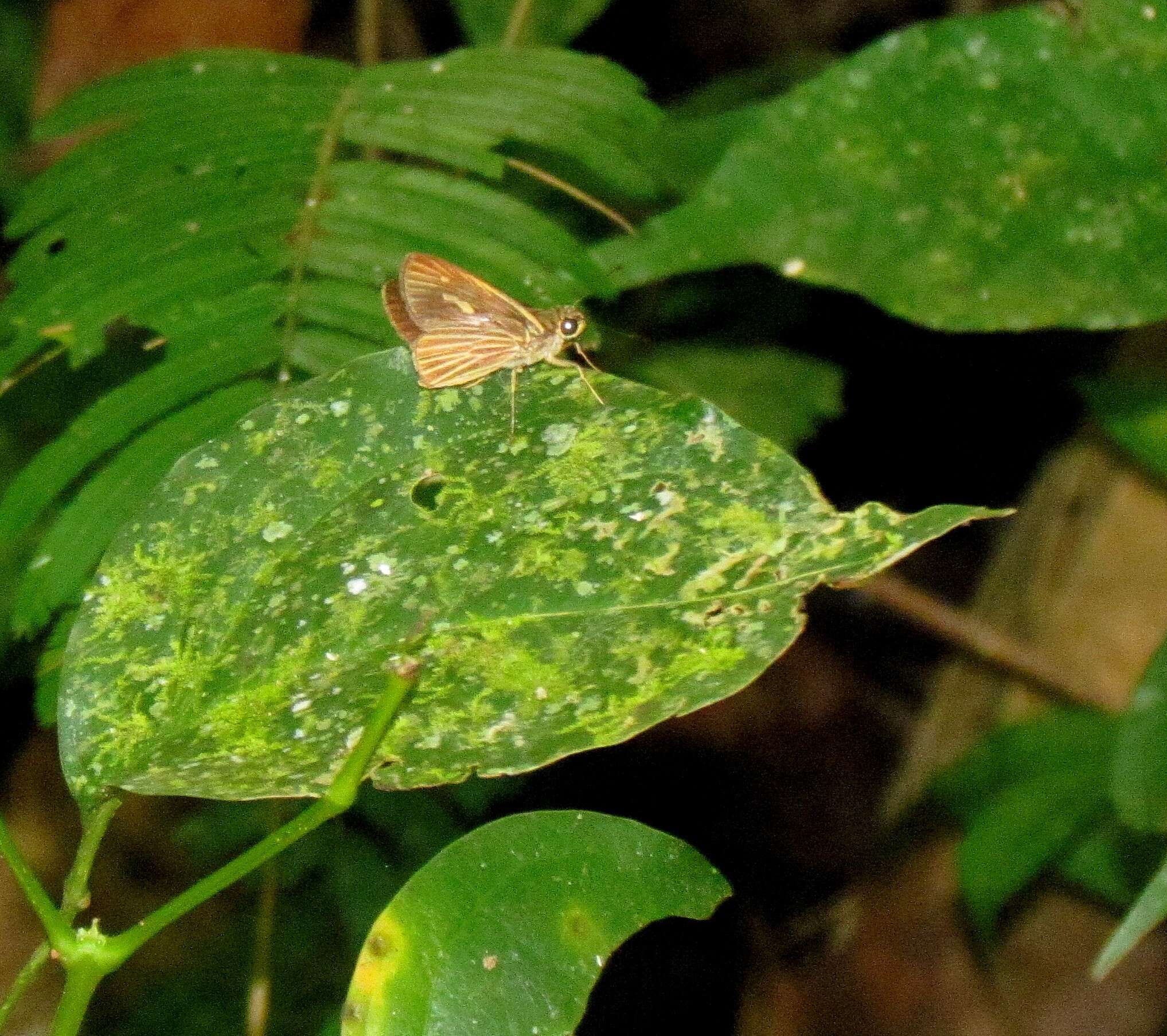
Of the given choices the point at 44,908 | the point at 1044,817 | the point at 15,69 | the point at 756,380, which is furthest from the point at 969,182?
the point at 15,69

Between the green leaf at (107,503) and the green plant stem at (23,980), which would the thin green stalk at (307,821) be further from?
the green leaf at (107,503)

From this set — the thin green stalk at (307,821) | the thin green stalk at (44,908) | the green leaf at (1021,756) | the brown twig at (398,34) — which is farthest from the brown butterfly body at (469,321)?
the brown twig at (398,34)

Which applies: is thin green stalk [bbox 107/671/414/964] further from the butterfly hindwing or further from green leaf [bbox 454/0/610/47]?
green leaf [bbox 454/0/610/47]

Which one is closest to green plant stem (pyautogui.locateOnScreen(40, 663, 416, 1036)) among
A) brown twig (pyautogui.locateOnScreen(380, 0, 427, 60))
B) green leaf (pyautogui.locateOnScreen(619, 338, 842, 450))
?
green leaf (pyautogui.locateOnScreen(619, 338, 842, 450))

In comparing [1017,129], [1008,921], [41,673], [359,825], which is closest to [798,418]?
[1017,129]

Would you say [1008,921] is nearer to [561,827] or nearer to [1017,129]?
[1017,129]

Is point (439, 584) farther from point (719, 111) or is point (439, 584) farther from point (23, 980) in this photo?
point (719, 111)
